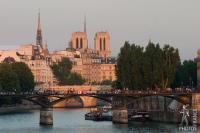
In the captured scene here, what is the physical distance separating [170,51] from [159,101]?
15.4 ft

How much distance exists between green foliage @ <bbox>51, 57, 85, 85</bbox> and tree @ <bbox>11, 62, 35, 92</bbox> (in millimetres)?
30860

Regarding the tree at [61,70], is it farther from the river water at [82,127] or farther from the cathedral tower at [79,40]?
the river water at [82,127]

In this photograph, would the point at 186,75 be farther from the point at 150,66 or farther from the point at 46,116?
the point at 46,116

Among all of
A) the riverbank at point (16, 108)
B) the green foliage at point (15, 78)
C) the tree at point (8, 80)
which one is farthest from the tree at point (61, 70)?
the tree at point (8, 80)

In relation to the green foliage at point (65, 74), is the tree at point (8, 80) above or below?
below

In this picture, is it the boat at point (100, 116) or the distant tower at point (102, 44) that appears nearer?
the boat at point (100, 116)

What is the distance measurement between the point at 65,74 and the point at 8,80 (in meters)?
46.4

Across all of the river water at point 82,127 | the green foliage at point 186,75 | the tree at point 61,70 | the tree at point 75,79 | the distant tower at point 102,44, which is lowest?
the river water at point 82,127

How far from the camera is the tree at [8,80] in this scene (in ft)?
367

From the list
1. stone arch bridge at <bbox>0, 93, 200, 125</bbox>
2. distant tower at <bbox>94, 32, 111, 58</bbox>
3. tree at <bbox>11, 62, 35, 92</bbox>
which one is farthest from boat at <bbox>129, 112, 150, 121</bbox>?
distant tower at <bbox>94, 32, 111, 58</bbox>

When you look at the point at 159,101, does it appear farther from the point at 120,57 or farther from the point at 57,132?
the point at 57,132

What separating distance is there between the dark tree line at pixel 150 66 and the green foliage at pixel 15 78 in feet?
85.1

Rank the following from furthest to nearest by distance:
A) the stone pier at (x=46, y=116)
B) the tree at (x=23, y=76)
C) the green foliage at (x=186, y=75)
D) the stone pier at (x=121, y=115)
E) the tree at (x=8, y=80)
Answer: the tree at (x=23, y=76)
the tree at (x=8, y=80)
the green foliage at (x=186, y=75)
the stone pier at (x=121, y=115)
the stone pier at (x=46, y=116)

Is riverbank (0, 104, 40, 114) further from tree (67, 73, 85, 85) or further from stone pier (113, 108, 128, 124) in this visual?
tree (67, 73, 85, 85)
